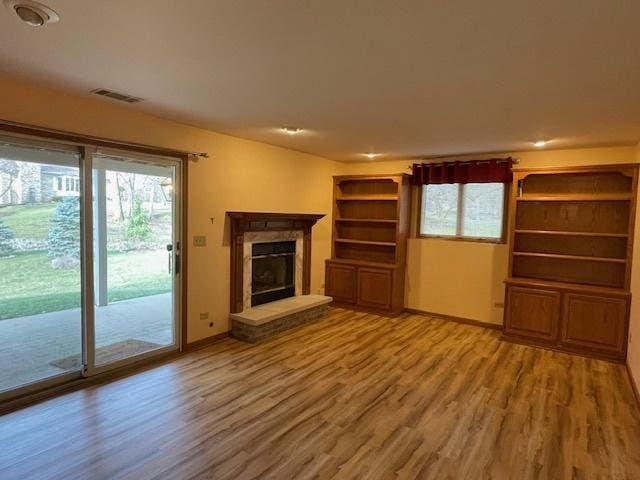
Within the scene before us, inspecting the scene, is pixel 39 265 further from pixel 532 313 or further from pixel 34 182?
pixel 532 313

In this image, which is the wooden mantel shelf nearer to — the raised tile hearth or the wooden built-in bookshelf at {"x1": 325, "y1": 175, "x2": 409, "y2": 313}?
the wooden built-in bookshelf at {"x1": 325, "y1": 175, "x2": 409, "y2": 313}

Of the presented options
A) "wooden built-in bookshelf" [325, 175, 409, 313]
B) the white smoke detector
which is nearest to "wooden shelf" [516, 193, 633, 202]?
"wooden built-in bookshelf" [325, 175, 409, 313]

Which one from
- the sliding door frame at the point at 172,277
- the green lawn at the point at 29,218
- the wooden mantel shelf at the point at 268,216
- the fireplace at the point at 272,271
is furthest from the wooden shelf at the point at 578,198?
the green lawn at the point at 29,218

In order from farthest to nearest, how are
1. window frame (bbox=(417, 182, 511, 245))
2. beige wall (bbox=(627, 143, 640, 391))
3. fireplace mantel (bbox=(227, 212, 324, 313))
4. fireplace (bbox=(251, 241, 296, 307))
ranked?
window frame (bbox=(417, 182, 511, 245))
fireplace (bbox=(251, 241, 296, 307))
fireplace mantel (bbox=(227, 212, 324, 313))
beige wall (bbox=(627, 143, 640, 391))

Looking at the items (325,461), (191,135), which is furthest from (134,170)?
(325,461)

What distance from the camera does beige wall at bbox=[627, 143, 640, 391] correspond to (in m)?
3.54

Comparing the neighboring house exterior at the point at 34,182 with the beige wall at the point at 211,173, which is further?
the beige wall at the point at 211,173

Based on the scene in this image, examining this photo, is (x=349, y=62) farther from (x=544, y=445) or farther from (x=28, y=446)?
(x=28, y=446)

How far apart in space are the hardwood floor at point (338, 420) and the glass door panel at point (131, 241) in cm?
74

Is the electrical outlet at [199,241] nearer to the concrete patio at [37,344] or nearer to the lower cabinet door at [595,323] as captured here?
the concrete patio at [37,344]

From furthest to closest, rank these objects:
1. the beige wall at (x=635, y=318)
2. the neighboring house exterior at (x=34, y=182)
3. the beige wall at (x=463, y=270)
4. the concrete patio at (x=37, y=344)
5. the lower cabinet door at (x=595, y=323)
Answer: the beige wall at (x=463, y=270), the lower cabinet door at (x=595, y=323), the beige wall at (x=635, y=318), the concrete patio at (x=37, y=344), the neighboring house exterior at (x=34, y=182)

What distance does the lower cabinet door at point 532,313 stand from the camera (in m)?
4.59

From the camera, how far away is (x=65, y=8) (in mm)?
1753

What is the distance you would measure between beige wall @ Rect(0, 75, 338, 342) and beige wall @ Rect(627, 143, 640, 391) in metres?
3.99
